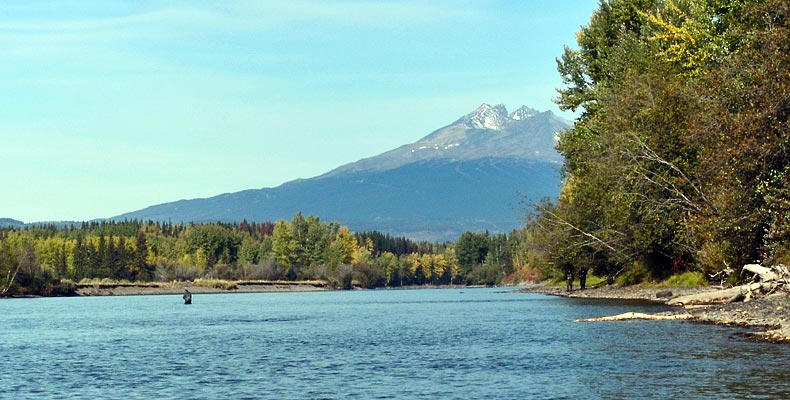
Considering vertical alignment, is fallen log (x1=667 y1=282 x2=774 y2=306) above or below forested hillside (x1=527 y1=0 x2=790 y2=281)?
below

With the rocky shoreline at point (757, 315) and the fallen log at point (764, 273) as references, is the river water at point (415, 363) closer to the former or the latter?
the rocky shoreline at point (757, 315)

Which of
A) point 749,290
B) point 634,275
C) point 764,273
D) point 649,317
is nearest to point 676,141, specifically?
point 749,290

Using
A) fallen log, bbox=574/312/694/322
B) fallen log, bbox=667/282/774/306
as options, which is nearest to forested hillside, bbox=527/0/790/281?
fallen log, bbox=667/282/774/306

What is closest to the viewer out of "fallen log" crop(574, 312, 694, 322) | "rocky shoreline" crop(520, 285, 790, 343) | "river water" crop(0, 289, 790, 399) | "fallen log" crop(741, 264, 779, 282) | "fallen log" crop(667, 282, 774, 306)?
"river water" crop(0, 289, 790, 399)

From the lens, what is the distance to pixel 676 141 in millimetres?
68688

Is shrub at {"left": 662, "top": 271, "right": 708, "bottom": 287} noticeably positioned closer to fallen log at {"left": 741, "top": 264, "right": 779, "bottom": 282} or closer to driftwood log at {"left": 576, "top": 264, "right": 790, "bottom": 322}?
driftwood log at {"left": 576, "top": 264, "right": 790, "bottom": 322}

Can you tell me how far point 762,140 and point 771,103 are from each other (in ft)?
6.04

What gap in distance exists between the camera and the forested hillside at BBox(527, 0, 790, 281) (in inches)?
1780

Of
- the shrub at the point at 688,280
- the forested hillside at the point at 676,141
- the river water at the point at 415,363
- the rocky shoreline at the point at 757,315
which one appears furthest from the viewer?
the shrub at the point at 688,280

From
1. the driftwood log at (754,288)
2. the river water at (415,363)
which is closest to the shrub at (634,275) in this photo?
the driftwood log at (754,288)

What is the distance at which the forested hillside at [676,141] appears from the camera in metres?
45.2

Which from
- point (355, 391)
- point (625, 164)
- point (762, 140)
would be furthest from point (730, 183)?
point (355, 391)

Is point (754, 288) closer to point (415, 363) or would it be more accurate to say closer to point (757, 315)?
point (757, 315)

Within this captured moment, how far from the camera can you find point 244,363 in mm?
40812
